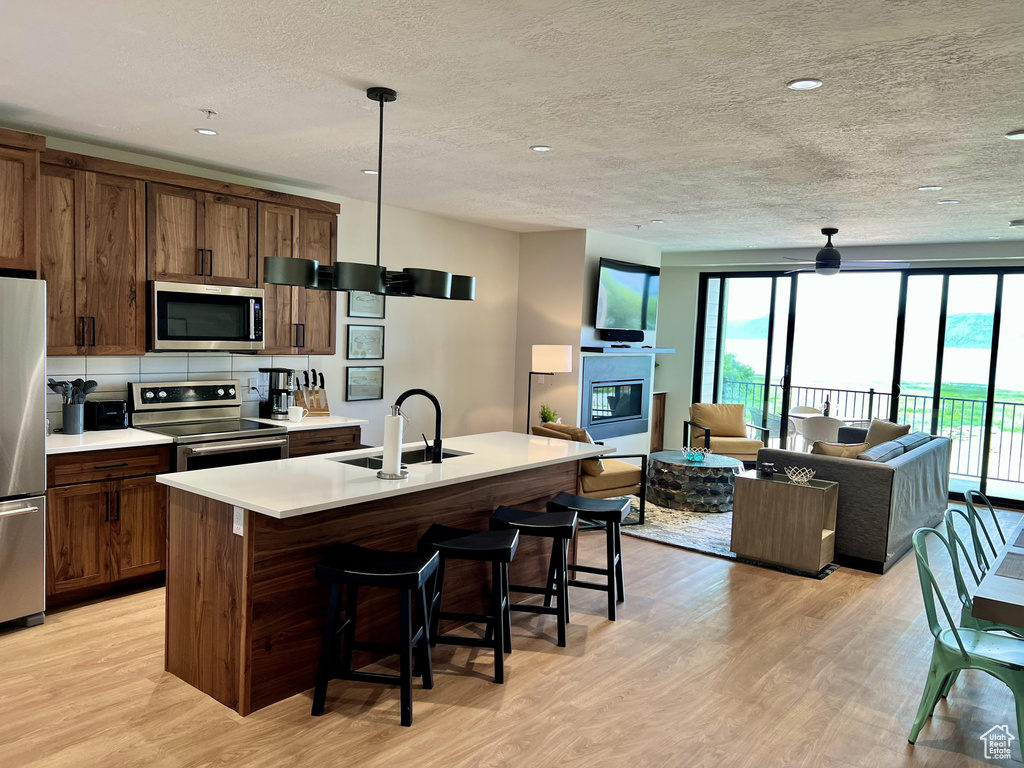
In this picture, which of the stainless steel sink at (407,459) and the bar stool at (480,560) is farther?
the stainless steel sink at (407,459)

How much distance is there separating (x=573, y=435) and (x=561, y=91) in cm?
290

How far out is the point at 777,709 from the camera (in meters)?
3.09

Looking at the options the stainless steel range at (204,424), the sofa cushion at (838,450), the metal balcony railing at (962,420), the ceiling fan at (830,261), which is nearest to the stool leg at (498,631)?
the stainless steel range at (204,424)

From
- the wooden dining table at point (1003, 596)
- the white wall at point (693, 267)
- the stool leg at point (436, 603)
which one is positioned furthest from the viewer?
the white wall at point (693, 267)

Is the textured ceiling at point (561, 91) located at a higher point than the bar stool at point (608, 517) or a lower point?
higher

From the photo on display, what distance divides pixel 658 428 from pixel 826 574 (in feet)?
15.7

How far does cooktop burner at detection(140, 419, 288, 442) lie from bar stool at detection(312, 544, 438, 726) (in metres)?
1.64

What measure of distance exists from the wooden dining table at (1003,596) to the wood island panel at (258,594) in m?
2.32

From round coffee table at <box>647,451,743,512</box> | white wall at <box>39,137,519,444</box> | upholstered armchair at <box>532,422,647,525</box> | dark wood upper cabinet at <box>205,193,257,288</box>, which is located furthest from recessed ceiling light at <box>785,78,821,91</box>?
round coffee table at <box>647,451,743,512</box>

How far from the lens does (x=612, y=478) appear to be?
5.67 metres

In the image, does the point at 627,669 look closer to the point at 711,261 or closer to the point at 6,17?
the point at 6,17

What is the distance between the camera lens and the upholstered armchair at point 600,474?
546 cm

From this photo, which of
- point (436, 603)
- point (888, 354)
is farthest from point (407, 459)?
point (888, 354)

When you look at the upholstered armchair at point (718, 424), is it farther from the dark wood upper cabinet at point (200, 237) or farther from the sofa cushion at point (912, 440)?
the dark wood upper cabinet at point (200, 237)
